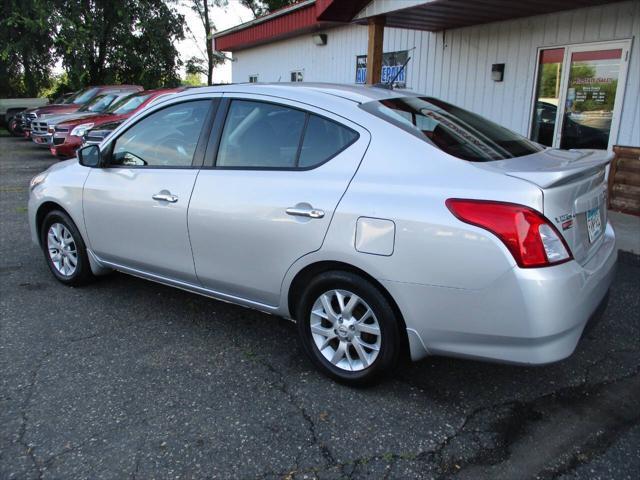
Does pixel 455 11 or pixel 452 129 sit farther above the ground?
pixel 455 11

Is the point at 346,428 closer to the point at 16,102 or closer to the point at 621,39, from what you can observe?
the point at 621,39

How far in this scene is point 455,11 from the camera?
7805mm

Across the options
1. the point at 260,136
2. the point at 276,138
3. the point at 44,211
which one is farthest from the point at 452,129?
the point at 44,211

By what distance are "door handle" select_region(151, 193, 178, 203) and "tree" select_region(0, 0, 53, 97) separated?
67.2 ft

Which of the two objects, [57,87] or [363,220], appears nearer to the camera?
[363,220]

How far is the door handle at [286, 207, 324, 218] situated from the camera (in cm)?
288

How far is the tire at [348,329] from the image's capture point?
110 inches

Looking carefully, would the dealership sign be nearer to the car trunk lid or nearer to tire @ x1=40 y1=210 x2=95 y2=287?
tire @ x1=40 y1=210 x2=95 y2=287

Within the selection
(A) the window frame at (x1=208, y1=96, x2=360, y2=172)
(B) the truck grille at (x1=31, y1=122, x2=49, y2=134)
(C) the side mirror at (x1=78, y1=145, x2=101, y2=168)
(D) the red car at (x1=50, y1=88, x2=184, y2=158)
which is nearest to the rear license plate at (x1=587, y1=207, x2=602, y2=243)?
(A) the window frame at (x1=208, y1=96, x2=360, y2=172)

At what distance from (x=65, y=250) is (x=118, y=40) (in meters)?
22.3

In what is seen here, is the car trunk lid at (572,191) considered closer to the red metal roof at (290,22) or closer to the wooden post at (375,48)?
the wooden post at (375,48)

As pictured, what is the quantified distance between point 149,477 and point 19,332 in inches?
76.2

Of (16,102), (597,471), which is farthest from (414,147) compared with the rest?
(16,102)

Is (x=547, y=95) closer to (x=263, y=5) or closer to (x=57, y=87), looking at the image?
(x=263, y=5)
